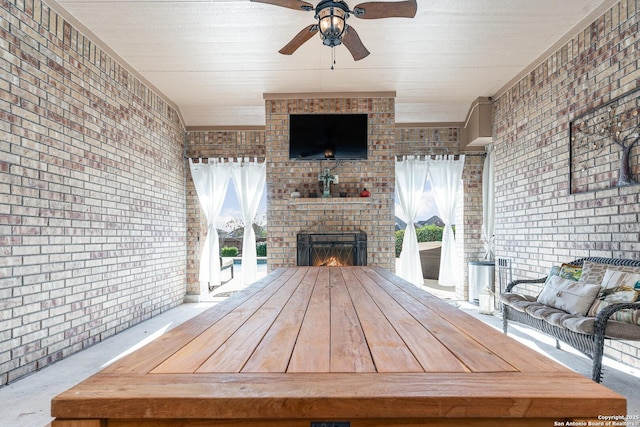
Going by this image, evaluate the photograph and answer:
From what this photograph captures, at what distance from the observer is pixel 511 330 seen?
4188 millimetres

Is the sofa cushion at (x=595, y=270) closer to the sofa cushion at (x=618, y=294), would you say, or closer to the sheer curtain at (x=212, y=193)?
the sofa cushion at (x=618, y=294)

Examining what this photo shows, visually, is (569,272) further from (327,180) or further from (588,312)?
(327,180)

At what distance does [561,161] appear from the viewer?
383cm

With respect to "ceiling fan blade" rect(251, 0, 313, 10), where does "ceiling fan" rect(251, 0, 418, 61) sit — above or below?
below

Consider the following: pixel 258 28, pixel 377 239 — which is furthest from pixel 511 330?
pixel 258 28

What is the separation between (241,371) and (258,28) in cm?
352

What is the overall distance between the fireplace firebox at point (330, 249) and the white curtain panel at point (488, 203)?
2.15 meters

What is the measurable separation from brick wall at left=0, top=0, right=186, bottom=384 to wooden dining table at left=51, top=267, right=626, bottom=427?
2369 mm

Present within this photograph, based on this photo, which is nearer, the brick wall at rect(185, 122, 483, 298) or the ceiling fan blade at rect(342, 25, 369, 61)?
the ceiling fan blade at rect(342, 25, 369, 61)

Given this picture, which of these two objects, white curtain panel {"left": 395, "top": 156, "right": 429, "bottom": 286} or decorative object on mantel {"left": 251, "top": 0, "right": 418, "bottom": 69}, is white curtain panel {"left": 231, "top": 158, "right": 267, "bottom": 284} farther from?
decorative object on mantel {"left": 251, "top": 0, "right": 418, "bottom": 69}

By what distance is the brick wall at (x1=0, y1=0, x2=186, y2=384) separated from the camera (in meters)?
2.79

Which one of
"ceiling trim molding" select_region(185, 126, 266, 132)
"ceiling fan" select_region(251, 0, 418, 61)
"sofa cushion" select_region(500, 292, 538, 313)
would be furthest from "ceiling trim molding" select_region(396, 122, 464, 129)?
"ceiling fan" select_region(251, 0, 418, 61)

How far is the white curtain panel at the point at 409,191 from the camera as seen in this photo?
616cm

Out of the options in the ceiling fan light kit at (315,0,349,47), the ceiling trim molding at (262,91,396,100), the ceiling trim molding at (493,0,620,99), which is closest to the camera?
the ceiling fan light kit at (315,0,349,47)
